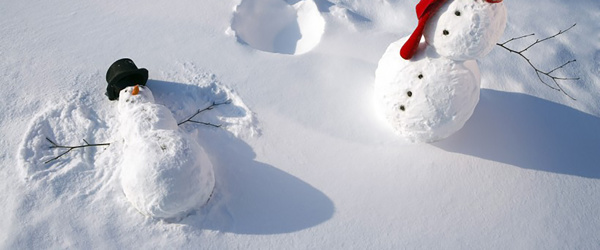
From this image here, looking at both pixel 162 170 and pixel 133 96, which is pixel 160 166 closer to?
pixel 162 170

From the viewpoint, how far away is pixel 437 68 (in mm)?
2824

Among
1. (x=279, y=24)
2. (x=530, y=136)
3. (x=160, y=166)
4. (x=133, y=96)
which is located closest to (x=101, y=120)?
(x=133, y=96)

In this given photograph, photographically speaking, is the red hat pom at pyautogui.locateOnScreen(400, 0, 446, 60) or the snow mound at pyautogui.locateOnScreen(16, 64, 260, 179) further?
the snow mound at pyautogui.locateOnScreen(16, 64, 260, 179)

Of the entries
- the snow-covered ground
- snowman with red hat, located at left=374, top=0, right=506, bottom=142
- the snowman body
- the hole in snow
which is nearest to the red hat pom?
snowman with red hat, located at left=374, top=0, right=506, bottom=142

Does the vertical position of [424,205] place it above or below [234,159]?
below

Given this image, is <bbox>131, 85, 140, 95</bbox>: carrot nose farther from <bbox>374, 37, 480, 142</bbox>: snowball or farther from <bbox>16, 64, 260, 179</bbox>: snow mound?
<bbox>374, 37, 480, 142</bbox>: snowball

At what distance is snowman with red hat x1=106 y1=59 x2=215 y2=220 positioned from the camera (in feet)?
8.84

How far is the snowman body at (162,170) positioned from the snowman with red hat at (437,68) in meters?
1.16

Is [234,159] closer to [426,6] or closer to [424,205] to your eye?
[424,205]

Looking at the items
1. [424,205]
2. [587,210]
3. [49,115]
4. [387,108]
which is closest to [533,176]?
[587,210]

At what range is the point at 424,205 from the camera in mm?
3029

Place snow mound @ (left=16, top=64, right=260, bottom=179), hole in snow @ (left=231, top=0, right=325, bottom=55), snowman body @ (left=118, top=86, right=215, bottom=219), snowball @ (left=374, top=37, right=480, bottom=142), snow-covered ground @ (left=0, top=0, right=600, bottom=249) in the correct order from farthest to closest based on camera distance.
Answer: hole in snow @ (left=231, top=0, right=325, bottom=55)
snow mound @ (left=16, top=64, right=260, bottom=179)
snow-covered ground @ (left=0, top=0, right=600, bottom=249)
snowball @ (left=374, top=37, right=480, bottom=142)
snowman body @ (left=118, top=86, right=215, bottom=219)

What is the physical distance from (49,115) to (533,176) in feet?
9.96

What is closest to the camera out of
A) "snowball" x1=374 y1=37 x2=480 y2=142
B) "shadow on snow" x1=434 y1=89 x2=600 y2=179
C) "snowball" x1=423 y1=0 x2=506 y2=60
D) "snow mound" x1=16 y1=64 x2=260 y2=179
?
"snowball" x1=423 y1=0 x2=506 y2=60
